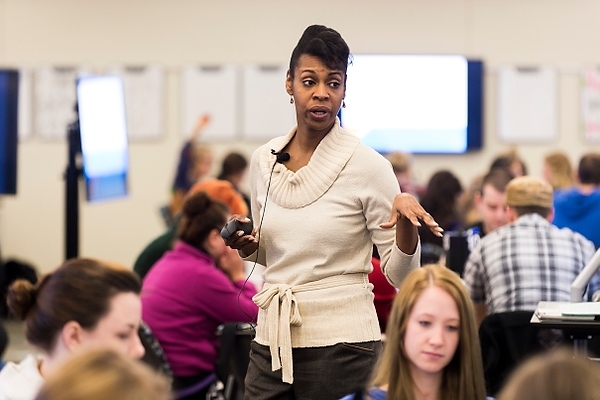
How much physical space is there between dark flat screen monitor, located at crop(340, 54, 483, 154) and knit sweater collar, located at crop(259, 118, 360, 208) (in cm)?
710

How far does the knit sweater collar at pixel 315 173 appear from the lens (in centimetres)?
236

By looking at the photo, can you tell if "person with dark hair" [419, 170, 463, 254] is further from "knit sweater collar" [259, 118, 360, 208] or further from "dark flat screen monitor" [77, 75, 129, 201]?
"knit sweater collar" [259, 118, 360, 208]

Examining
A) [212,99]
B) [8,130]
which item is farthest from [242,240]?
[212,99]

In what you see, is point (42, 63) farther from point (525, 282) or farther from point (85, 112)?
point (525, 282)

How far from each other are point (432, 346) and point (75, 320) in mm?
754

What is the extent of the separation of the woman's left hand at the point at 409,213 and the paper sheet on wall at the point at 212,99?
771 centimetres

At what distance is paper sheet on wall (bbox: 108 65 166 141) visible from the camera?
9.83 metres

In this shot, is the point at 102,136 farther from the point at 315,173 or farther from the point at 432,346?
the point at 432,346

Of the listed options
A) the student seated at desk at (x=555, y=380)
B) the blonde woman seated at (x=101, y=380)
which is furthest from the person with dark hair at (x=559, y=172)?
the blonde woman seated at (x=101, y=380)

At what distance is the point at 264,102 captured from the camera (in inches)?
385

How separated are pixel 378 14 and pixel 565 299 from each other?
6255 mm

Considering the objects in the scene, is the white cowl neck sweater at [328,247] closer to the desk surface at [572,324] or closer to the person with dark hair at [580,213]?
the desk surface at [572,324]

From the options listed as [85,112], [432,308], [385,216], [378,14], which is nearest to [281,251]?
[385,216]

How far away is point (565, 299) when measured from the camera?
12.9 feet
